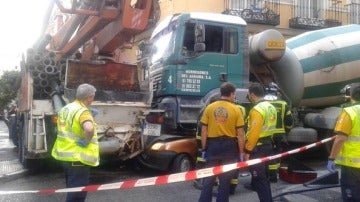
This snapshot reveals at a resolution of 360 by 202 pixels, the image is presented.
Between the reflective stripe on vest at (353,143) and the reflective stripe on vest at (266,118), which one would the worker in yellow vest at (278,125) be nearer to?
the reflective stripe on vest at (266,118)

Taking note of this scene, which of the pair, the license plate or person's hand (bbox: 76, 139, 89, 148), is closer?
person's hand (bbox: 76, 139, 89, 148)

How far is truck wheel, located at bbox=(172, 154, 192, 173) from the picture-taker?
24.8ft

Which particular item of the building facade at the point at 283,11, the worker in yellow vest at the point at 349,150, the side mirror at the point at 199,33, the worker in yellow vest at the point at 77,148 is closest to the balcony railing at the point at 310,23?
the building facade at the point at 283,11

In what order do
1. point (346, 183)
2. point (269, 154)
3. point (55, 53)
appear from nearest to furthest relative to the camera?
point (346, 183) → point (269, 154) → point (55, 53)

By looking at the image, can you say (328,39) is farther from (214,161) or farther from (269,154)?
(214,161)

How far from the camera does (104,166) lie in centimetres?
918

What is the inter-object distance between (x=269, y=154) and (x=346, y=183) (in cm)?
125

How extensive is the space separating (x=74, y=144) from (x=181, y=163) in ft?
11.1

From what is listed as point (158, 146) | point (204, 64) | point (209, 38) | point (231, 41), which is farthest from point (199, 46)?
point (158, 146)

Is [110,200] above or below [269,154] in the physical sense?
below

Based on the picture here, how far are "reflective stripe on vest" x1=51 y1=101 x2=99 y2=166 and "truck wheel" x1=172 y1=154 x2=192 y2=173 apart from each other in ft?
10.3

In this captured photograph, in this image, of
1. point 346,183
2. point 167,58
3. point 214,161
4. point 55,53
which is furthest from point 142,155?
point 346,183

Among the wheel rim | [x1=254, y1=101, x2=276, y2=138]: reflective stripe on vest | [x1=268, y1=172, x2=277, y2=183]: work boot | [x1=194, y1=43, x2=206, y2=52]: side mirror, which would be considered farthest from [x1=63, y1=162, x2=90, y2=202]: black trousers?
[x1=194, y1=43, x2=206, y2=52]: side mirror

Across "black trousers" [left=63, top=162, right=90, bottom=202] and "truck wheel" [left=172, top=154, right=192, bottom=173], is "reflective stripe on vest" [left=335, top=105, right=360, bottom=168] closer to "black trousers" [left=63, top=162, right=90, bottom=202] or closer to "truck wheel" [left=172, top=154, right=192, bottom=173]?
"black trousers" [left=63, top=162, right=90, bottom=202]
